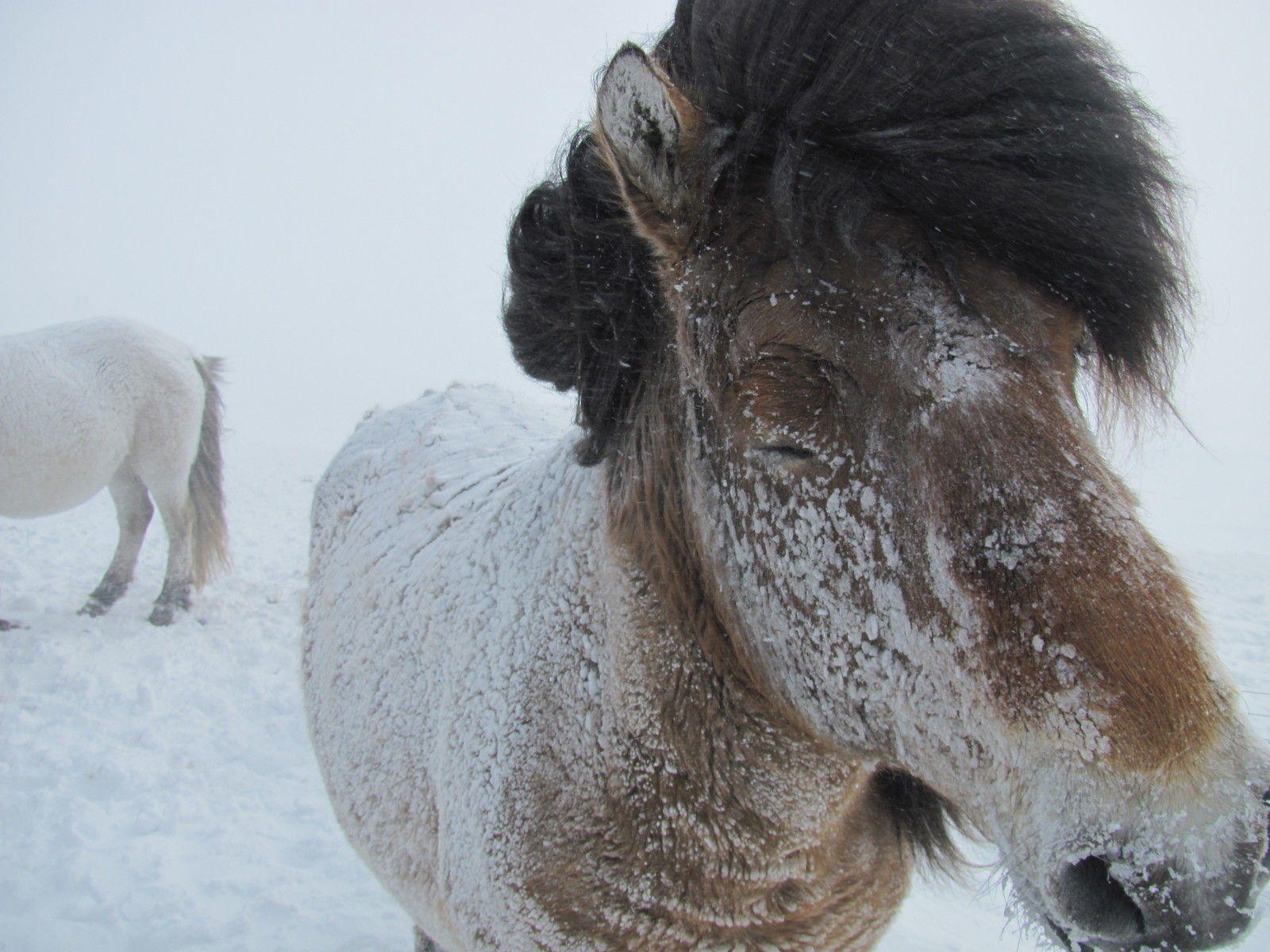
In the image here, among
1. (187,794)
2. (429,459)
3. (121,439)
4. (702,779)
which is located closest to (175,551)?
(121,439)

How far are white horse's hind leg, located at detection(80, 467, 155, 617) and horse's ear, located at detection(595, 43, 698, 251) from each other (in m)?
7.45

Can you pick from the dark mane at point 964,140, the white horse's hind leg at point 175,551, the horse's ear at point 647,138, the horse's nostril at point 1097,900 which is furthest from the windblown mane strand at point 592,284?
the white horse's hind leg at point 175,551

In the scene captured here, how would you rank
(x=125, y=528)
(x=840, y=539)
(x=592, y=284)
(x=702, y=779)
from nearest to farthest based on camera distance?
(x=840, y=539) → (x=702, y=779) → (x=592, y=284) → (x=125, y=528)

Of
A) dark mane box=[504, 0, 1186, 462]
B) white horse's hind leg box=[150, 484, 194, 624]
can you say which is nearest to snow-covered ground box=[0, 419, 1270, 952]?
white horse's hind leg box=[150, 484, 194, 624]

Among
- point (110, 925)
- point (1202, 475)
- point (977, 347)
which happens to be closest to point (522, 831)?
point (977, 347)

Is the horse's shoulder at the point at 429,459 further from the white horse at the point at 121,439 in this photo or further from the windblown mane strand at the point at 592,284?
the white horse at the point at 121,439

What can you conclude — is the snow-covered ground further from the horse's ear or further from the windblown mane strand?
the horse's ear

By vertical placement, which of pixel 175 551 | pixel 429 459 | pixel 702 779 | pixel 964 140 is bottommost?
pixel 175 551

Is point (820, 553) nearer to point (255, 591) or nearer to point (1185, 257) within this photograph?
point (1185, 257)

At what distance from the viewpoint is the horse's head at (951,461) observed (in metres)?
0.92

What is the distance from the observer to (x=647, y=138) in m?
1.24

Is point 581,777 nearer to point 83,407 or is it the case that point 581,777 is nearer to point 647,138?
point 647,138

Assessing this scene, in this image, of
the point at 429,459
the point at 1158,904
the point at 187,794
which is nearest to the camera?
the point at 1158,904

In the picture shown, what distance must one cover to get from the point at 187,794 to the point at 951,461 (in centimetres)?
469
